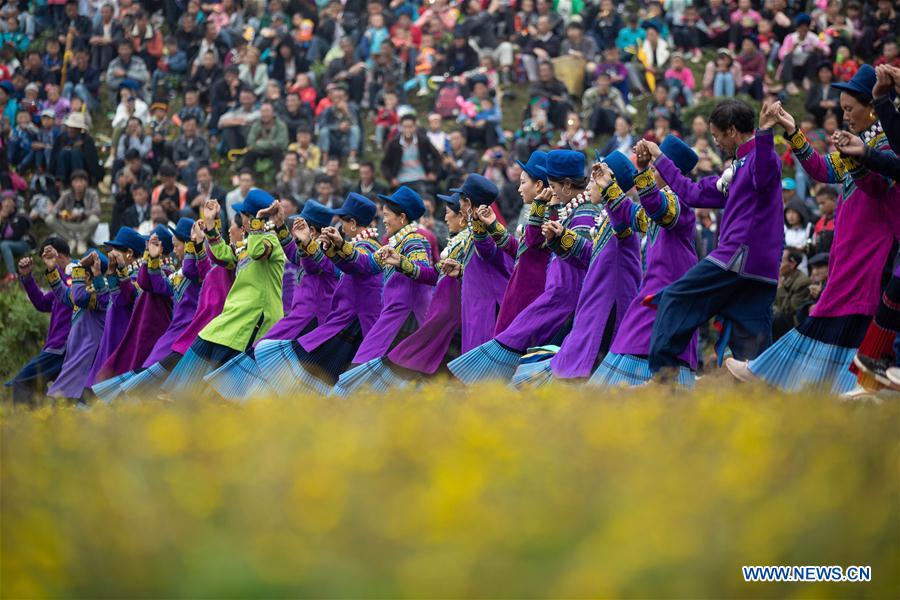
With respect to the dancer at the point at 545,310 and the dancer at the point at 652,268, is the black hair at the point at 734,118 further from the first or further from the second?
the dancer at the point at 545,310

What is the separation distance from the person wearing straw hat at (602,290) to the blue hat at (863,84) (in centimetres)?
144

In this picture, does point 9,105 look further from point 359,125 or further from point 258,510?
point 258,510

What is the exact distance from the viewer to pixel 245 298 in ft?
33.1

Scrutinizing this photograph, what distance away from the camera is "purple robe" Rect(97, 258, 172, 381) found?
11.1m

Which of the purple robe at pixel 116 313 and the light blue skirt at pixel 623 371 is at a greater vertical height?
the light blue skirt at pixel 623 371

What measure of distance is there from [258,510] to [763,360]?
140 inches

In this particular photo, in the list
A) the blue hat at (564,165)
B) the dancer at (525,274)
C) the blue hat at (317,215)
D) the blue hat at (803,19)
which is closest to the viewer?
the blue hat at (564,165)

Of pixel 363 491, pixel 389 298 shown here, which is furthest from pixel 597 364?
pixel 363 491

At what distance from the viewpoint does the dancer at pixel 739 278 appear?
6441mm

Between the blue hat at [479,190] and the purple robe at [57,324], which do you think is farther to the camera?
the purple robe at [57,324]

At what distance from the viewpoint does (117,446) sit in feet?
12.9

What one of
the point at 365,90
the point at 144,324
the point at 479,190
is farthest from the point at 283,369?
the point at 365,90

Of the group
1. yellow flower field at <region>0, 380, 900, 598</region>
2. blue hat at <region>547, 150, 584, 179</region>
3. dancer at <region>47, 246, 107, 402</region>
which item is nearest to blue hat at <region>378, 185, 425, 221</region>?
blue hat at <region>547, 150, 584, 179</region>

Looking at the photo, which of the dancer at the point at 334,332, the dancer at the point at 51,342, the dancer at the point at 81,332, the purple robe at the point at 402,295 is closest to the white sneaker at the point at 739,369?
the purple robe at the point at 402,295
